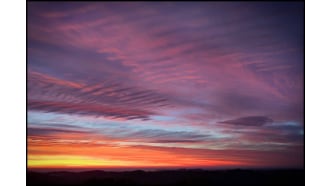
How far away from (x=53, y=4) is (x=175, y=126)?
4.52 feet

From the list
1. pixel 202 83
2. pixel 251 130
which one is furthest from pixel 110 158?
pixel 251 130

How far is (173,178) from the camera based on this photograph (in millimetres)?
3066

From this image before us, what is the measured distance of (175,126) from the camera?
3018 millimetres

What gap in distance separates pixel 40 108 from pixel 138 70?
0.83 meters

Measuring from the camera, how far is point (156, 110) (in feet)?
9.93

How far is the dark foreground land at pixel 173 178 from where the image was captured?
2986 mm

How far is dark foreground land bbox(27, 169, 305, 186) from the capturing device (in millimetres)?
2986

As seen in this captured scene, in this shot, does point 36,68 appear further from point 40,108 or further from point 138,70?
point 138,70

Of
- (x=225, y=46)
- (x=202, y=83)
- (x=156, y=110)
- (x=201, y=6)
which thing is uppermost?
(x=201, y=6)

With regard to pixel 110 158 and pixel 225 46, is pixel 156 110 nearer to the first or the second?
pixel 110 158
